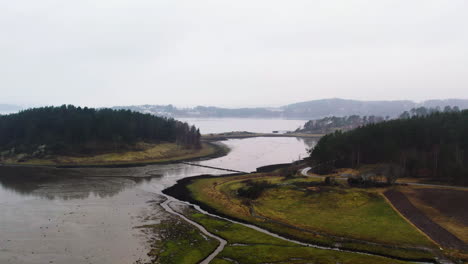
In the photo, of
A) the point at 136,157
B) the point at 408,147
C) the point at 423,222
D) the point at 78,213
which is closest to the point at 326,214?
the point at 423,222

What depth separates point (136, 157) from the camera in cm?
12375

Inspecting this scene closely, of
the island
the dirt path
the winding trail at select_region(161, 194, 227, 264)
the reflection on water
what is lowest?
the winding trail at select_region(161, 194, 227, 264)

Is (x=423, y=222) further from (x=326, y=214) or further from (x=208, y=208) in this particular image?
(x=208, y=208)

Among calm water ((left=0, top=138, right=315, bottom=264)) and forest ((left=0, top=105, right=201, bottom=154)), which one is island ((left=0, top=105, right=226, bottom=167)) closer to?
forest ((left=0, top=105, right=201, bottom=154))

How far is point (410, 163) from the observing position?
264 ft

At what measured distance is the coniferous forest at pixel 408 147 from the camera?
77.8 metres

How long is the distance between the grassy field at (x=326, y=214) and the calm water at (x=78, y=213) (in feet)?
47.9

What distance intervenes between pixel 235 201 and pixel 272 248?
2397 centimetres

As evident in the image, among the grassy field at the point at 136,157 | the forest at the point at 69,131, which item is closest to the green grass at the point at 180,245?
the grassy field at the point at 136,157

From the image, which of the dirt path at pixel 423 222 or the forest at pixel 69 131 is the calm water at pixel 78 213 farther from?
the dirt path at pixel 423 222

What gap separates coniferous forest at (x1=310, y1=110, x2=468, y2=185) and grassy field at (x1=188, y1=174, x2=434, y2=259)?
21.2 metres

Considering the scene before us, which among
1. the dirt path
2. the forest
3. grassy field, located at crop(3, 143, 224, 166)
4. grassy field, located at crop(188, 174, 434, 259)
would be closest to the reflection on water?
grassy field, located at crop(188, 174, 434, 259)

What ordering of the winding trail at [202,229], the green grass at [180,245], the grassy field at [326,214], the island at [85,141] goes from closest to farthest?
the green grass at [180,245]
the winding trail at [202,229]
the grassy field at [326,214]
the island at [85,141]

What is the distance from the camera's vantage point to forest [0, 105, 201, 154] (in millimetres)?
125000
